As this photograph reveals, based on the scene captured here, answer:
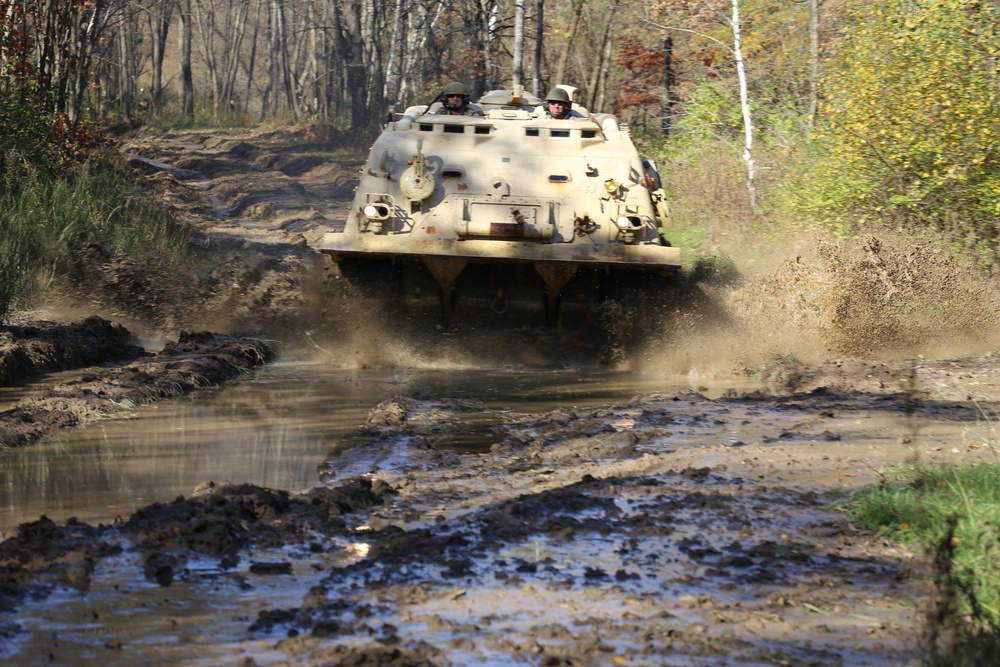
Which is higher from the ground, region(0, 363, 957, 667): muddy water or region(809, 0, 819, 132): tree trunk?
region(809, 0, 819, 132): tree trunk

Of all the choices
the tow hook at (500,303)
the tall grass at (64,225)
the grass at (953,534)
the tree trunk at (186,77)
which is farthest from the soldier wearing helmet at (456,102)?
the tree trunk at (186,77)

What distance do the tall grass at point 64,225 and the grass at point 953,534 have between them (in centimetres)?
745

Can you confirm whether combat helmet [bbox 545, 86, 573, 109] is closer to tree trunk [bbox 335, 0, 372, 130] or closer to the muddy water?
the muddy water

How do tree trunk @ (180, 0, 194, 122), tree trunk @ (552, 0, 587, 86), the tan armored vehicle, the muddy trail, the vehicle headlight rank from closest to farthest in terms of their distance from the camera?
the muddy trail
the tan armored vehicle
the vehicle headlight
tree trunk @ (552, 0, 587, 86)
tree trunk @ (180, 0, 194, 122)

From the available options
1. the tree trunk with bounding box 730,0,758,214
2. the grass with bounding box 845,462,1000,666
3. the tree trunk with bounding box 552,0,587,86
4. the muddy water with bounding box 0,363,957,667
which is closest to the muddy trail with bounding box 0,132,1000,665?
the muddy water with bounding box 0,363,957,667

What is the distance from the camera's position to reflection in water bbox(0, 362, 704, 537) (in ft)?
19.7

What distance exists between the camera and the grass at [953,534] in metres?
3.31

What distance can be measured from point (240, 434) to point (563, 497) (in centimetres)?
279

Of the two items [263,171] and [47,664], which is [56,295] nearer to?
[47,664]

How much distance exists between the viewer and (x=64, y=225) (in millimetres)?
12812

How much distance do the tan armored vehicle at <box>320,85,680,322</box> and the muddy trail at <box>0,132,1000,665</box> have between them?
502 mm

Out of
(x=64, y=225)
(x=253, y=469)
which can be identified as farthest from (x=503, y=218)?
(x=64, y=225)

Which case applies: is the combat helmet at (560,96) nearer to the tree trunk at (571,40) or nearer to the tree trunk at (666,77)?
the tree trunk at (666,77)

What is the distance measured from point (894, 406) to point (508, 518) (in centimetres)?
339
